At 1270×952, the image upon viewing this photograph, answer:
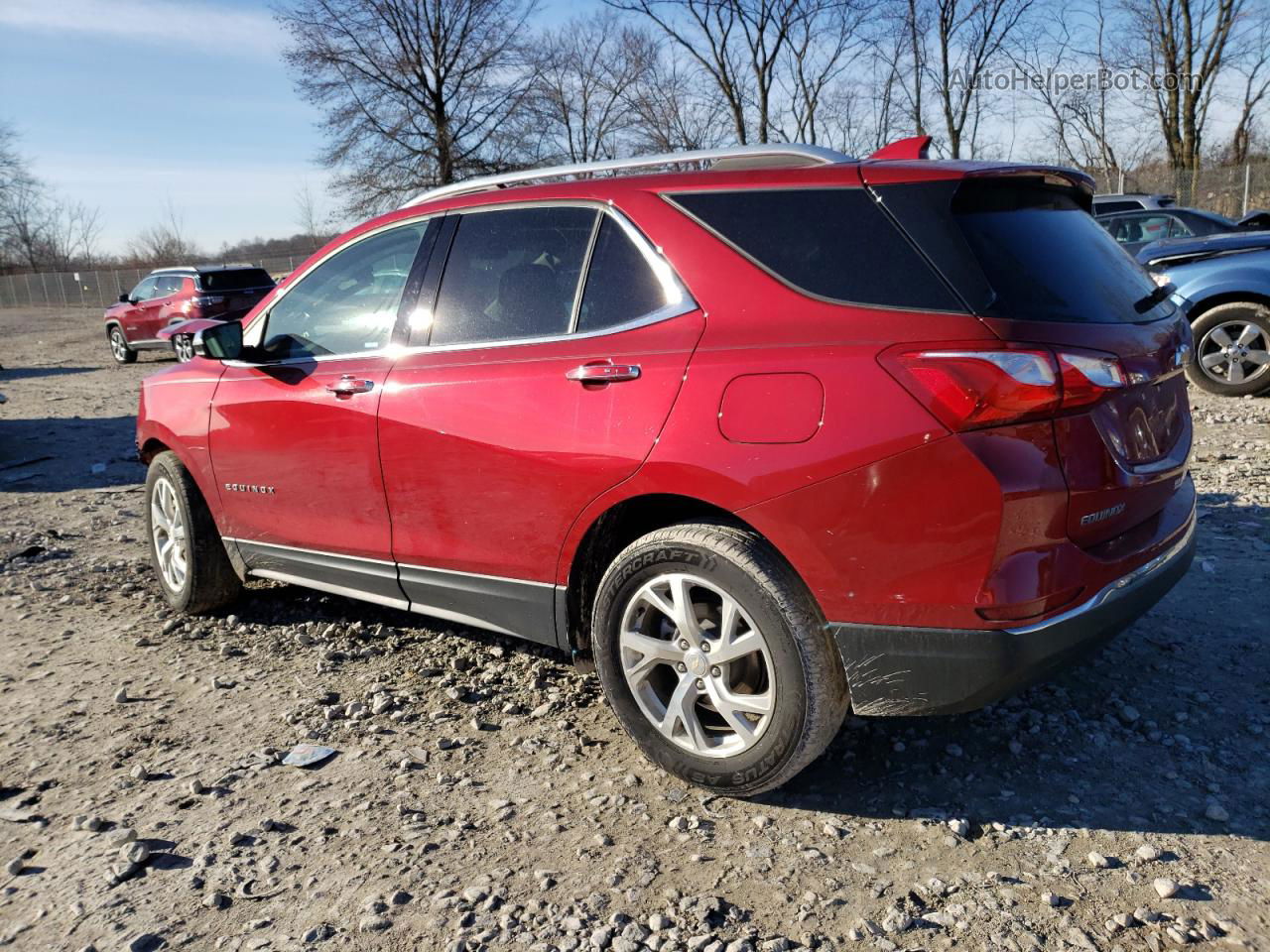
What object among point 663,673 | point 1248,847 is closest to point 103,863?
point 663,673

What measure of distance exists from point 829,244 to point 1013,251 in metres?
0.49

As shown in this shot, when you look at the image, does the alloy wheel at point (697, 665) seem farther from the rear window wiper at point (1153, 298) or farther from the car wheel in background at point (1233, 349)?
the car wheel in background at point (1233, 349)

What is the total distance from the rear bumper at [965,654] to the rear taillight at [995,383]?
537 mm

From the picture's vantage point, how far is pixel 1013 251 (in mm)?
2668

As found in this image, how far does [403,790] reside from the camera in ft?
10.2

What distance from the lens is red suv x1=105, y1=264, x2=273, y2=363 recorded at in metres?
18.6

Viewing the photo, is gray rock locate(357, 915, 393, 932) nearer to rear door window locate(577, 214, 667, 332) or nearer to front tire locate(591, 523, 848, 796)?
front tire locate(591, 523, 848, 796)

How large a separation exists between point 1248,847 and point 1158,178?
1277 inches

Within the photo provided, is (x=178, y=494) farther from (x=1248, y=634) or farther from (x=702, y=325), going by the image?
(x=1248, y=634)

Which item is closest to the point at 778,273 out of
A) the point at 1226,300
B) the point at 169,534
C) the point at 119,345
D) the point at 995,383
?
the point at 995,383

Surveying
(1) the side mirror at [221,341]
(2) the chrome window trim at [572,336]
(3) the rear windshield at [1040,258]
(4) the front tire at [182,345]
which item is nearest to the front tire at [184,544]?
(1) the side mirror at [221,341]

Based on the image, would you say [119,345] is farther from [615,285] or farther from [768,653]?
[768,653]

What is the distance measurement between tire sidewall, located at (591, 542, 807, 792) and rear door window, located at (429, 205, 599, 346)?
33.7 inches

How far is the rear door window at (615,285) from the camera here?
9.98ft
